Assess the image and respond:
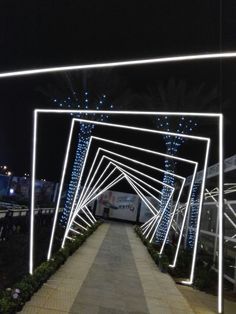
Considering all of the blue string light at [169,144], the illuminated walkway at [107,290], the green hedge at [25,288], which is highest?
the blue string light at [169,144]

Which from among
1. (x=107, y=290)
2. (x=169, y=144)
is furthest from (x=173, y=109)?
(x=107, y=290)

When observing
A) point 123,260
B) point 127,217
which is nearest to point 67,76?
point 123,260

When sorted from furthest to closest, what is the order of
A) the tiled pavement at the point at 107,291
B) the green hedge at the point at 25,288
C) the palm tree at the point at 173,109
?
1. the palm tree at the point at 173,109
2. the tiled pavement at the point at 107,291
3. the green hedge at the point at 25,288

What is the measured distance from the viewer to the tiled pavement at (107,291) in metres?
9.12

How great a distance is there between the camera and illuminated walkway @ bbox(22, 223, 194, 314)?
914 centimetres

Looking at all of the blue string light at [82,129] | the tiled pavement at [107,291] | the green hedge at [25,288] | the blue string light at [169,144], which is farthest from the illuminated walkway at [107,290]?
the blue string light at [169,144]

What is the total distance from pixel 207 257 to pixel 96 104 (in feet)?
36.4

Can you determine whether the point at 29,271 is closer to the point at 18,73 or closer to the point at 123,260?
the point at 18,73

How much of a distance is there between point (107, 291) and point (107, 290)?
0.13 meters

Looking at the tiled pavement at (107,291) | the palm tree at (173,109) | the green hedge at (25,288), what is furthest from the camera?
the palm tree at (173,109)

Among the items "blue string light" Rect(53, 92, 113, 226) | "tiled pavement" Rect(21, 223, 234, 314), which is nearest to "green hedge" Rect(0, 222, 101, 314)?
"tiled pavement" Rect(21, 223, 234, 314)

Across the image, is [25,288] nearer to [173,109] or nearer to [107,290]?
[107,290]

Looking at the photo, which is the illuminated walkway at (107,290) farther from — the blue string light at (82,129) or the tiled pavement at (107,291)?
the blue string light at (82,129)

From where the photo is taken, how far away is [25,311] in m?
8.02
